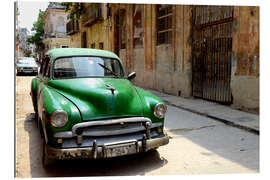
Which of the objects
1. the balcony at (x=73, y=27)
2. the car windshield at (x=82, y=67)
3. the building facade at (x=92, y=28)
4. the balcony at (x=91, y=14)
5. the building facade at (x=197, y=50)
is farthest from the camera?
the balcony at (x=73, y=27)

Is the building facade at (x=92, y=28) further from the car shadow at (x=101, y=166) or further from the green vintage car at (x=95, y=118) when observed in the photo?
the car shadow at (x=101, y=166)

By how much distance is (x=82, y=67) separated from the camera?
4387 mm

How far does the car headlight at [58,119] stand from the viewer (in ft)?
10.5

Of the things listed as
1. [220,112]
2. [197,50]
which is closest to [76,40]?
[197,50]

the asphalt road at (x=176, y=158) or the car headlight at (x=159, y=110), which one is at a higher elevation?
the car headlight at (x=159, y=110)

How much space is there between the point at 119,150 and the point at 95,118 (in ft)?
1.64

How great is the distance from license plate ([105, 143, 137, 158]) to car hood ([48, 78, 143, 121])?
0.41 metres

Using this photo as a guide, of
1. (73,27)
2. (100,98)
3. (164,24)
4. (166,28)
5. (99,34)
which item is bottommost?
(100,98)

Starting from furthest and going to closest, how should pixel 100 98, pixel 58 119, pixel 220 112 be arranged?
pixel 220 112 → pixel 100 98 → pixel 58 119

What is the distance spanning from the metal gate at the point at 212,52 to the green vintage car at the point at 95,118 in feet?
15.5

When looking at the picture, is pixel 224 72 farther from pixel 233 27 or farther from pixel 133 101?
pixel 133 101

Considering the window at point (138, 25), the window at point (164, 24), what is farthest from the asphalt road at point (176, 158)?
the window at point (138, 25)

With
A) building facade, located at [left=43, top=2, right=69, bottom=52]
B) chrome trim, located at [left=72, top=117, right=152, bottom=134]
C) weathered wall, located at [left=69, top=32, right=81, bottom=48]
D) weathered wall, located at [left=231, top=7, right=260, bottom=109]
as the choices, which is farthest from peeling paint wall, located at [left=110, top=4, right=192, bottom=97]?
building facade, located at [left=43, top=2, right=69, bottom=52]

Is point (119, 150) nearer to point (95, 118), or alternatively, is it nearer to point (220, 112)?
point (95, 118)
